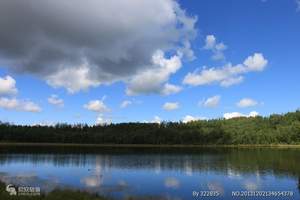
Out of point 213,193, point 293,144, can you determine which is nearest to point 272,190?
point 213,193

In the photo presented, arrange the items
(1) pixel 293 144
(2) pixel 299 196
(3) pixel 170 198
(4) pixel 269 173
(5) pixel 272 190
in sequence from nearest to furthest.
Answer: (3) pixel 170 198, (2) pixel 299 196, (5) pixel 272 190, (4) pixel 269 173, (1) pixel 293 144

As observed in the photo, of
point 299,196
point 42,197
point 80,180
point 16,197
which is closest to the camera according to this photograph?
point 16,197

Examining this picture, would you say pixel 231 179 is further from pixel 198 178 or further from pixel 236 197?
pixel 236 197

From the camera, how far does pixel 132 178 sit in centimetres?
4809

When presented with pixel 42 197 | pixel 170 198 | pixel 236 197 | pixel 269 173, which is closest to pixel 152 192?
pixel 170 198

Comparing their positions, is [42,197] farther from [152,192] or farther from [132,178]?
[132,178]

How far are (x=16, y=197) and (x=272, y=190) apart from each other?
2720 centimetres

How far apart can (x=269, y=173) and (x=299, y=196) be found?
63.9ft

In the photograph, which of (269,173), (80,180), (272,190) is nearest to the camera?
(272,190)

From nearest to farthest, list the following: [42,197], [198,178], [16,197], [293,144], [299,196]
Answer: [16,197] → [42,197] → [299,196] → [198,178] → [293,144]

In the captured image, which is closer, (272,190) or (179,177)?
(272,190)

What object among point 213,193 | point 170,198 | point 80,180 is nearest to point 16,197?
point 170,198

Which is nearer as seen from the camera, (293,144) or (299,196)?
(299,196)

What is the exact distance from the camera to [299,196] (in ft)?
117
